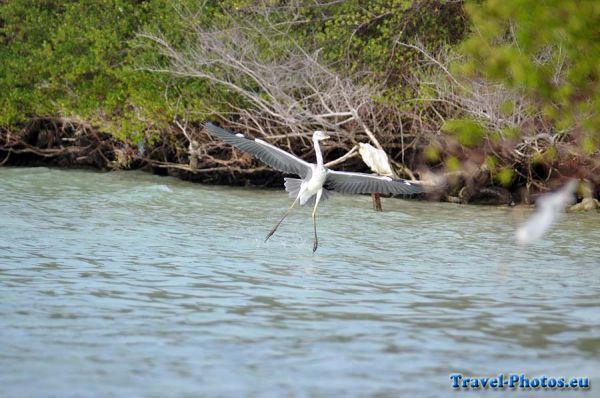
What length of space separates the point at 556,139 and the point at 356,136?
134 inches

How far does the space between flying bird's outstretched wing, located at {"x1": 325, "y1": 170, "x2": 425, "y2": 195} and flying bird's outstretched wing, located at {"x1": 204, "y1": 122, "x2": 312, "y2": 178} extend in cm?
32

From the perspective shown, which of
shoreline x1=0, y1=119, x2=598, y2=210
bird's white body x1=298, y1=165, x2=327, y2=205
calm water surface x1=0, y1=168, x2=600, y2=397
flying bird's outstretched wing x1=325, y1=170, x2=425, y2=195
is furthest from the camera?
shoreline x1=0, y1=119, x2=598, y2=210

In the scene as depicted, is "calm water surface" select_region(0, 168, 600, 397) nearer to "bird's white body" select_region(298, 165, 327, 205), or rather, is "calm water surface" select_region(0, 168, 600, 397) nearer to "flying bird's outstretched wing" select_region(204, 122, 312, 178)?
"bird's white body" select_region(298, 165, 327, 205)

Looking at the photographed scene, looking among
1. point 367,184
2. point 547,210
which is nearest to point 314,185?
point 367,184

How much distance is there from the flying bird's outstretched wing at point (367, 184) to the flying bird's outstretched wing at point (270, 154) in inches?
12.6

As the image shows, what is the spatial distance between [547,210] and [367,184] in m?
4.99

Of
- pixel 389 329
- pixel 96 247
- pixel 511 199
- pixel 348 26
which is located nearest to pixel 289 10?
pixel 348 26

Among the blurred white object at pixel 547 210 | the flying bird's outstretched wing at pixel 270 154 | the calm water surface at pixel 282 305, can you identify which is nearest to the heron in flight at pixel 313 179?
the flying bird's outstretched wing at pixel 270 154

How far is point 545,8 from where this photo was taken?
7.28 metres

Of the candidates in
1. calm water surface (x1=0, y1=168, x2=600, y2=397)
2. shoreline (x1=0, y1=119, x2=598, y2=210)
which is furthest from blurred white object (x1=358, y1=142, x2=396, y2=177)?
shoreline (x1=0, y1=119, x2=598, y2=210)

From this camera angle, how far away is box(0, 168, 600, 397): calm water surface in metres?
5.61

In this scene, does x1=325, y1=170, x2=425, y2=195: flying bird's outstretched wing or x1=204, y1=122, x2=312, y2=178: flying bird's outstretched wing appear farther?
x1=204, y1=122, x2=312, y2=178: flying bird's outstretched wing

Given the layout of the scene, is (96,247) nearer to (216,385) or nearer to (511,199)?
(216,385)

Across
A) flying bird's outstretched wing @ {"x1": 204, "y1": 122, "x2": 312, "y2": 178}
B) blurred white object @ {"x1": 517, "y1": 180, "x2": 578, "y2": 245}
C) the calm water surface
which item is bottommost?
the calm water surface
